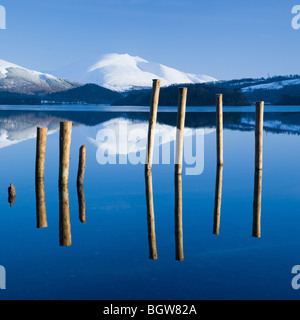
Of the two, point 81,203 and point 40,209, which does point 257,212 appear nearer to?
point 81,203

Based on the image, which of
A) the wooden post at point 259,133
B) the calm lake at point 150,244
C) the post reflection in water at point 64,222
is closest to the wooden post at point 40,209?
the calm lake at point 150,244

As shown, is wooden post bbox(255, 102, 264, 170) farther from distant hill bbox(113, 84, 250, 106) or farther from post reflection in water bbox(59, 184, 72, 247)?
distant hill bbox(113, 84, 250, 106)

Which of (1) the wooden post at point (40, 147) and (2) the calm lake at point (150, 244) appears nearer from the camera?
(2) the calm lake at point (150, 244)

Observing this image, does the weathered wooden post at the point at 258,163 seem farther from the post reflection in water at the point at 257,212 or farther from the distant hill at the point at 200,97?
the distant hill at the point at 200,97

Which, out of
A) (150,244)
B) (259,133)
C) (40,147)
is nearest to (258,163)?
(259,133)

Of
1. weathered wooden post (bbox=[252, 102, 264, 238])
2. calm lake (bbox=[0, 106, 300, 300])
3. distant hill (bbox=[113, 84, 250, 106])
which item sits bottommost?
calm lake (bbox=[0, 106, 300, 300])

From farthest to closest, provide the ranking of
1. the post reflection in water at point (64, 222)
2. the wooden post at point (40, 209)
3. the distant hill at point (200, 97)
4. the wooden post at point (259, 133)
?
the distant hill at point (200, 97)
the wooden post at point (259, 133)
the wooden post at point (40, 209)
the post reflection in water at point (64, 222)

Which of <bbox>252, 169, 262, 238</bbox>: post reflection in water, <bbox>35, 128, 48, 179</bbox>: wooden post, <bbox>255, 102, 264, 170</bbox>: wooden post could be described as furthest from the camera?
<bbox>255, 102, 264, 170</bbox>: wooden post

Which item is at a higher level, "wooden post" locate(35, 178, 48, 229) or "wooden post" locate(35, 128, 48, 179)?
"wooden post" locate(35, 128, 48, 179)

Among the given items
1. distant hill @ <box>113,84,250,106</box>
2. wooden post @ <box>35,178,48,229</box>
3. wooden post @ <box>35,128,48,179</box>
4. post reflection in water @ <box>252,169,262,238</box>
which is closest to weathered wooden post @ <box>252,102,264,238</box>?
post reflection in water @ <box>252,169,262,238</box>

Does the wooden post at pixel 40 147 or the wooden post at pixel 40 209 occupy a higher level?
the wooden post at pixel 40 147

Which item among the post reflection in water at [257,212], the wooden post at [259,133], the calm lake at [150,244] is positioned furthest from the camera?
the wooden post at [259,133]

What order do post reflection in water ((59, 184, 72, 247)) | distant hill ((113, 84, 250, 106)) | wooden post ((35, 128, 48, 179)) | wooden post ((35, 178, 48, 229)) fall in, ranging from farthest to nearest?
distant hill ((113, 84, 250, 106)), wooden post ((35, 128, 48, 179)), wooden post ((35, 178, 48, 229)), post reflection in water ((59, 184, 72, 247))

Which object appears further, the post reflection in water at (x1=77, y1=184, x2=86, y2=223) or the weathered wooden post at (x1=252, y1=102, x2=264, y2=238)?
the post reflection in water at (x1=77, y1=184, x2=86, y2=223)
